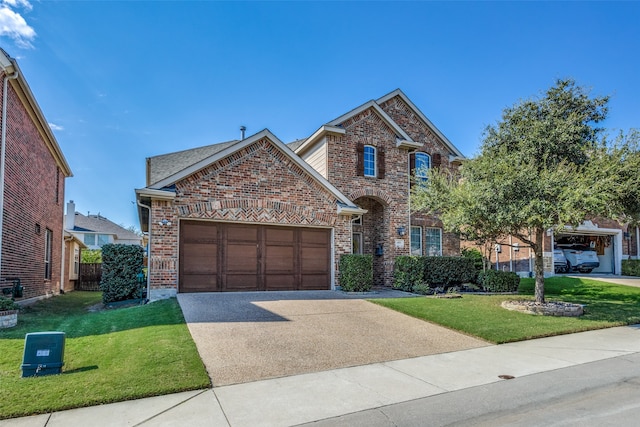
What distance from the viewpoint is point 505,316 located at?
1046 cm

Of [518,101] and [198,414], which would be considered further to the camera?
[518,101]

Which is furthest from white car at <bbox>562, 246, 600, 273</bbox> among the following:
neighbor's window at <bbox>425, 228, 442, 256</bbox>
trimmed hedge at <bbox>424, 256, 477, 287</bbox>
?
trimmed hedge at <bbox>424, 256, 477, 287</bbox>

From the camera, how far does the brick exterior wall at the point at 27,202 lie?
10.6m

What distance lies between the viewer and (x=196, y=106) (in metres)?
16.4

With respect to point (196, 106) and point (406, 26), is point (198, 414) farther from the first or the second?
point (196, 106)

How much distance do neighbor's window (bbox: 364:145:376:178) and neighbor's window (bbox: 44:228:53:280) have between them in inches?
502

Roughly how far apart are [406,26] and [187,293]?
10.7 m

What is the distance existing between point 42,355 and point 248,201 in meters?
7.99

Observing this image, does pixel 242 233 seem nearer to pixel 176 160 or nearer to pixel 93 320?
pixel 93 320

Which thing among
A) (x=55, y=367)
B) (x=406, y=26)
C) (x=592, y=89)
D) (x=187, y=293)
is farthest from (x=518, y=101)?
(x=55, y=367)

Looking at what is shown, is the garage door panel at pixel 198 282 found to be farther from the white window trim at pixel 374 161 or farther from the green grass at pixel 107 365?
the white window trim at pixel 374 161

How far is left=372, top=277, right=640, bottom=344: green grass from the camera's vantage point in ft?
29.4

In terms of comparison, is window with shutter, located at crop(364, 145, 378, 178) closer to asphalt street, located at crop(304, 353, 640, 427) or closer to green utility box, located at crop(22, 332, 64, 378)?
asphalt street, located at crop(304, 353, 640, 427)

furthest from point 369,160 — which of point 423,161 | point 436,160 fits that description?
point 436,160
